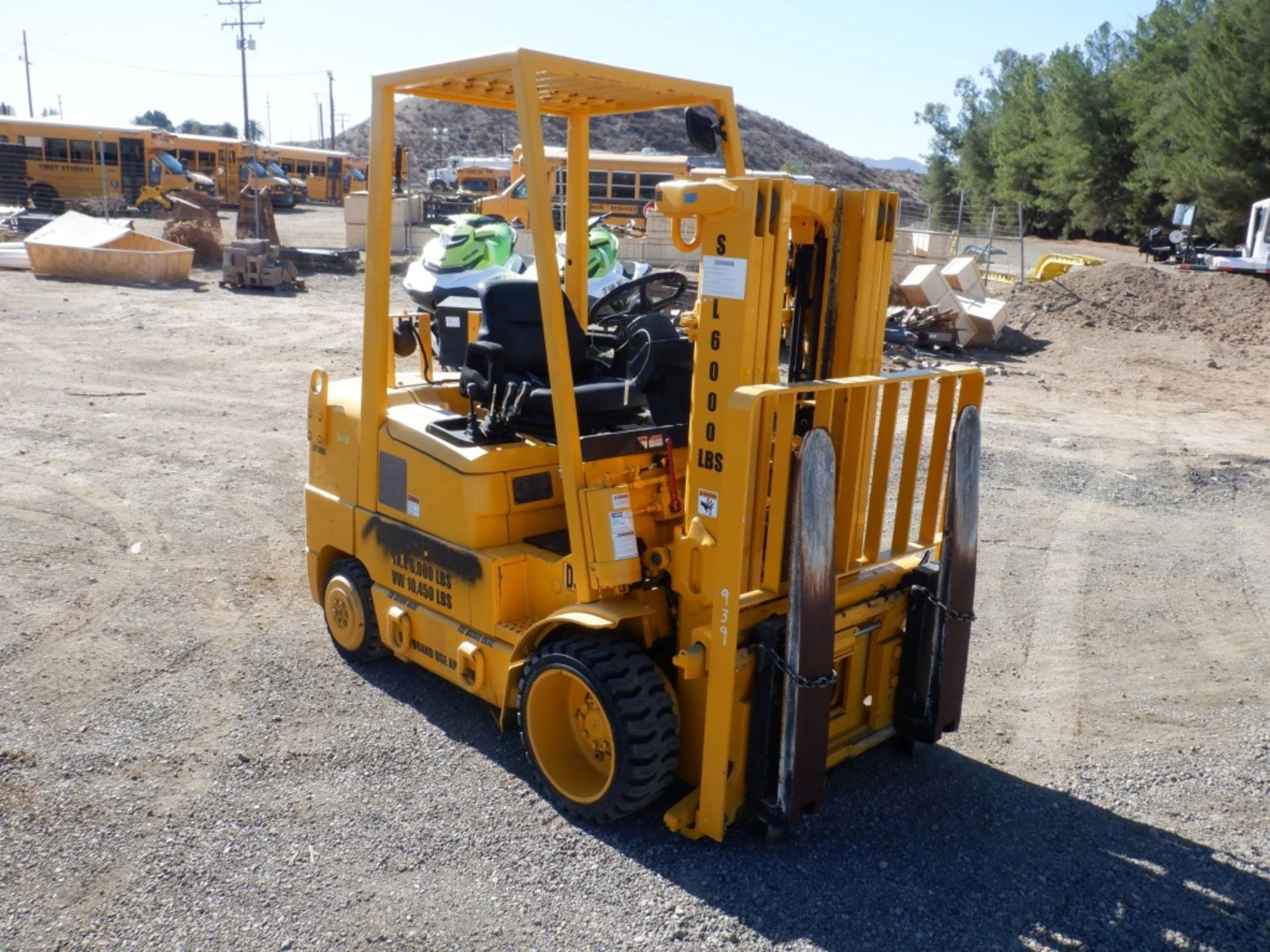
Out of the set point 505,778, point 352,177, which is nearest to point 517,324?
point 505,778

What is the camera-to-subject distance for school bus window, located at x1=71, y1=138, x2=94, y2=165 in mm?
37938

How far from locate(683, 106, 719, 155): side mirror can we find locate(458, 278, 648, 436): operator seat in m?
0.90

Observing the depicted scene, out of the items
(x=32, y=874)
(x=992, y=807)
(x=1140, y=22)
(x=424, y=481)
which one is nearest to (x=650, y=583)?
(x=424, y=481)

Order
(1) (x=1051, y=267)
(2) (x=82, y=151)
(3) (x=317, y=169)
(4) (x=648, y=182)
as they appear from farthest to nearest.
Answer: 1. (3) (x=317, y=169)
2. (2) (x=82, y=151)
3. (4) (x=648, y=182)
4. (1) (x=1051, y=267)

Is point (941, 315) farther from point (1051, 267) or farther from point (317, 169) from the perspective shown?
point (317, 169)

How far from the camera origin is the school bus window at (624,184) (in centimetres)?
2998

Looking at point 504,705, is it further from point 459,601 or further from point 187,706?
point 187,706

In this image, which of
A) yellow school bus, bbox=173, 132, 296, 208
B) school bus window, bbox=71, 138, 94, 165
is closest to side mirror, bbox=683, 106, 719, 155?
school bus window, bbox=71, 138, 94, 165

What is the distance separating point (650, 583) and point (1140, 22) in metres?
48.2

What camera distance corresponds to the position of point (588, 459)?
437 centimetres

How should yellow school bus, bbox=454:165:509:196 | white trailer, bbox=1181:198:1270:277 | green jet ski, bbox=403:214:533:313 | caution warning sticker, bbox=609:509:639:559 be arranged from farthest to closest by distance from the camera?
yellow school bus, bbox=454:165:509:196
white trailer, bbox=1181:198:1270:277
green jet ski, bbox=403:214:533:313
caution warning sticker, bbox=609:509:639:559

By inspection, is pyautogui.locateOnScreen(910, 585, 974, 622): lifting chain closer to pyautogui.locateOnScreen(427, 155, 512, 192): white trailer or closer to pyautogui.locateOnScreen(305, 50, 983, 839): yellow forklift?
pyautogui.locateOnScreen(305, 50, 983, 839): yellow forklift

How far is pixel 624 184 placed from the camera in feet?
98.6

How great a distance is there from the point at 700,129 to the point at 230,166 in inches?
1801
